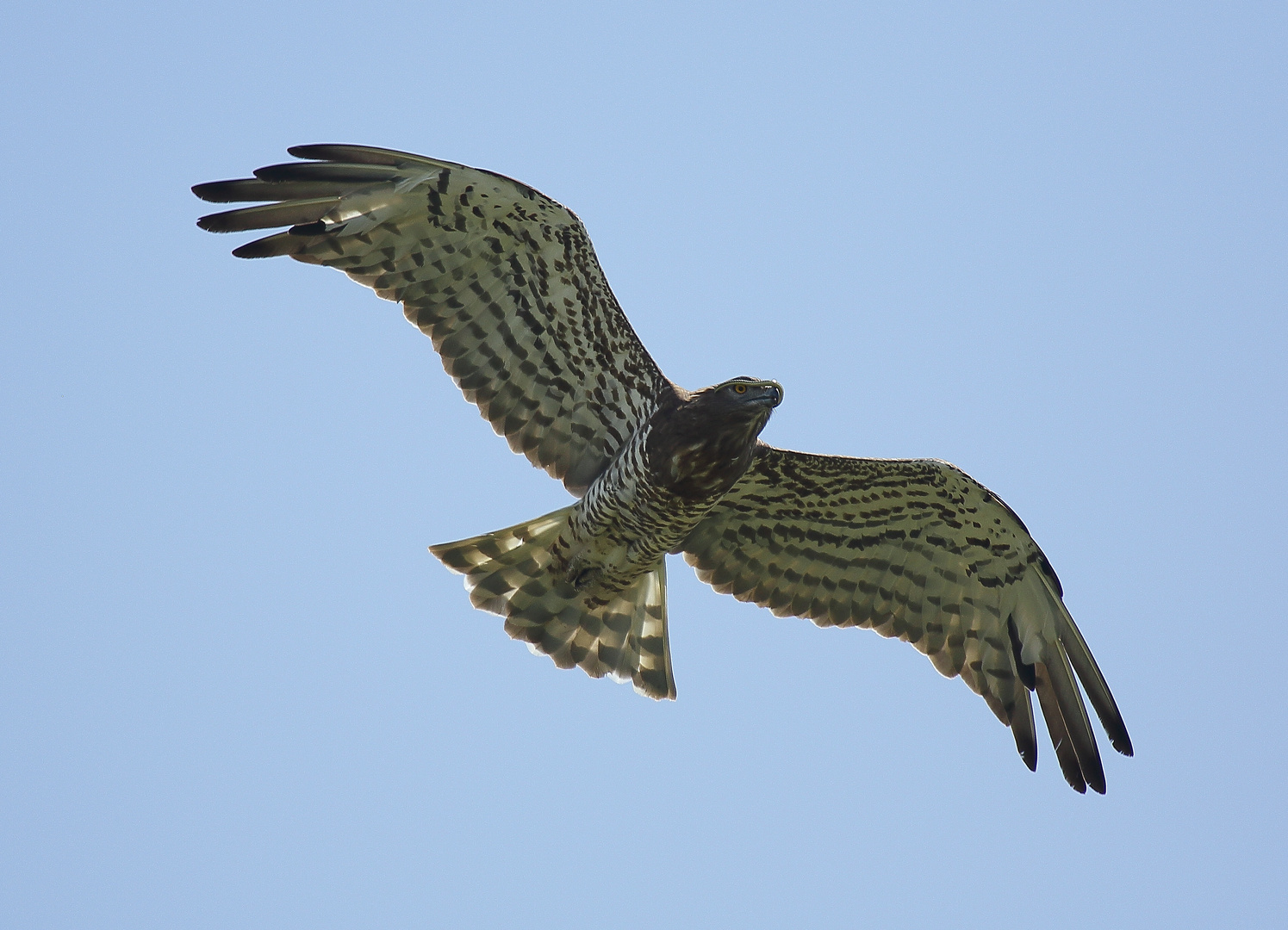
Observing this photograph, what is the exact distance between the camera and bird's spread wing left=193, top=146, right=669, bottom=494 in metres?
Result: 8.93

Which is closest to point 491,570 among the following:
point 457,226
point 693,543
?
point 693,543

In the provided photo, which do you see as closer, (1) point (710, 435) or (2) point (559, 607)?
(1) point (710, 435)

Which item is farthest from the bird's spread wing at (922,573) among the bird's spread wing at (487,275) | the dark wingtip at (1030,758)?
the bird's spread wing at (487,275)

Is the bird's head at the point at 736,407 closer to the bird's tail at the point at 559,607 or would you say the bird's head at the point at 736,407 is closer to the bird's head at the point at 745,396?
the bird's head at the point at 745,396

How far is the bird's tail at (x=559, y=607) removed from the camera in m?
9.95

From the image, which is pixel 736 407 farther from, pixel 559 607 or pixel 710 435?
pixel 559 607

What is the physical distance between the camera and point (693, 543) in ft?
34.4

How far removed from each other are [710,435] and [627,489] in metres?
0.73

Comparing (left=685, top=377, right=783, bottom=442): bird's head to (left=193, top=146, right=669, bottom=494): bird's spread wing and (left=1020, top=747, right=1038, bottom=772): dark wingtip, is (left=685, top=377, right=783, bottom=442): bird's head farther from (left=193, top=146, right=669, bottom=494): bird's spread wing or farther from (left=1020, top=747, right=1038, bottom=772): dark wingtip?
(left=1020, top=747, right=1038, bottom=772): dark wingtip

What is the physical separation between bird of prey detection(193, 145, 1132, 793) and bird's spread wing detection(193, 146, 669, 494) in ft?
0.04

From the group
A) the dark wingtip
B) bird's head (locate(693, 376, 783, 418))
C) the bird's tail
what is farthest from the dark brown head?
the dark wingtip

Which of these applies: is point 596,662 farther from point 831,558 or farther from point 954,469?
point 954,469

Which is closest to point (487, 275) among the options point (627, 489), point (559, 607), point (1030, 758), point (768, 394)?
point (627, 489)

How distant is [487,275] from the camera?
30.9 ft
